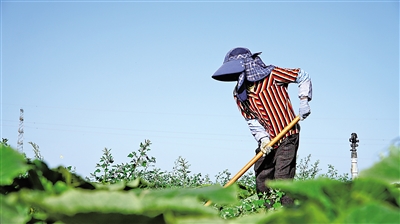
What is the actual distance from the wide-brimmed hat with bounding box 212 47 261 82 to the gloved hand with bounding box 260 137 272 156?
2.44 feet

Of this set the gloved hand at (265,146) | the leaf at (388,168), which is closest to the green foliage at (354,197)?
the leaf at (388,168)

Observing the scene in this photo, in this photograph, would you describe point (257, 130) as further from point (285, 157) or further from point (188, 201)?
point (188, 201)

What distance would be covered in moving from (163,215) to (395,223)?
0.24 metres

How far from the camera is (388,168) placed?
2.14ft

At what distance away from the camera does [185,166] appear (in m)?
6.67

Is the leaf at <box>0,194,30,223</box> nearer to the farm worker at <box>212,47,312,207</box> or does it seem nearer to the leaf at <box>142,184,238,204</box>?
the leaf at <box>142,184,238,204</box>

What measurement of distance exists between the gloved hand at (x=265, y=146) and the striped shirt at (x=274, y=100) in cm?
12

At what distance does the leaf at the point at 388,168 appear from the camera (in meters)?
0.65

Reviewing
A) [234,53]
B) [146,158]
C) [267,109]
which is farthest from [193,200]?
[234,53]

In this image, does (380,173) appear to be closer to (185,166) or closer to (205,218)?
(205,218)

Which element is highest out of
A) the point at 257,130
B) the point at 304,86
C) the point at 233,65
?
the point at 233,65

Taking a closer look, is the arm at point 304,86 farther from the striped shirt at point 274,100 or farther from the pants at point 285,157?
the pants at point 285,157

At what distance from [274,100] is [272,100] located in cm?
2

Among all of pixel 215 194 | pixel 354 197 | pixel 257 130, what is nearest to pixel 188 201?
pixel 215 194
